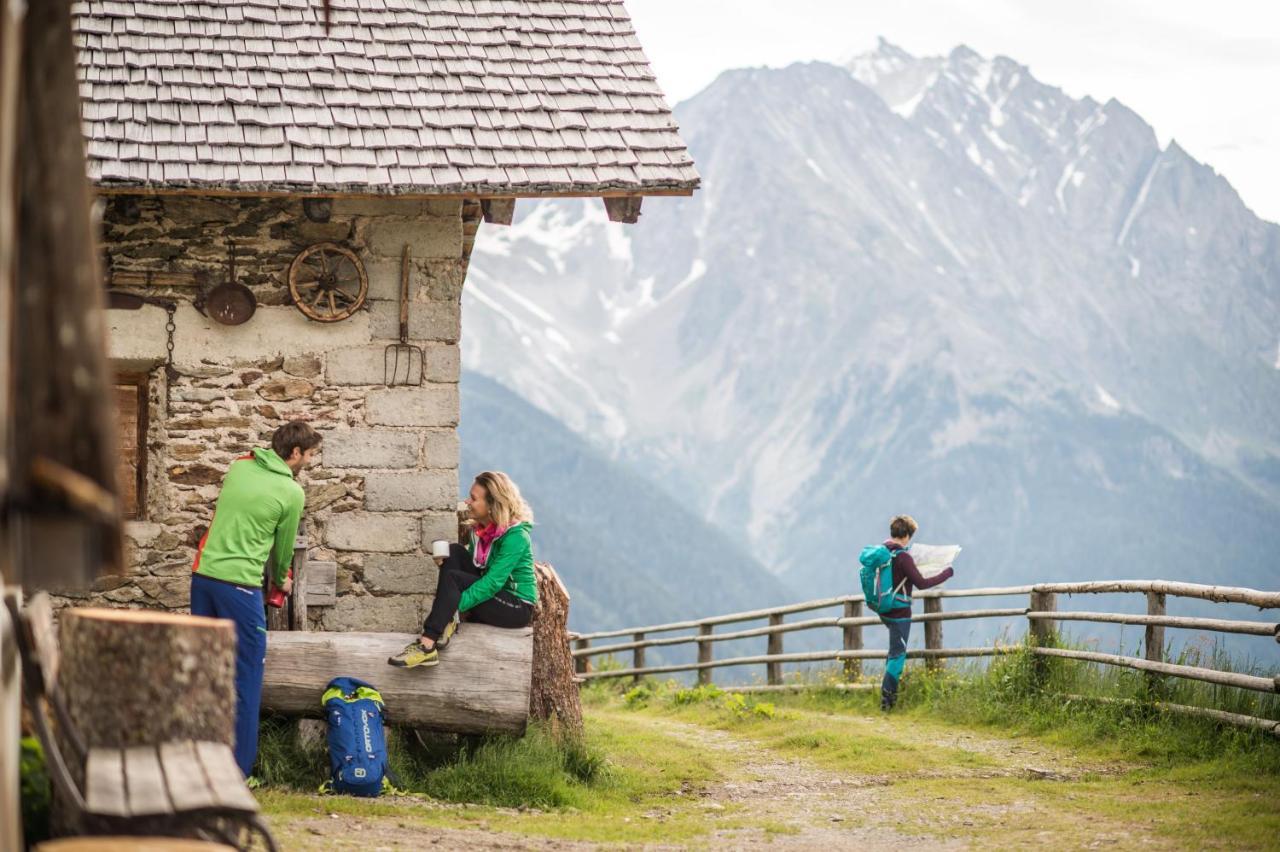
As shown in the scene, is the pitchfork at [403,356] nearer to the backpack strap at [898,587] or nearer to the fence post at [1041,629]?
the backpack strap at [898,587]

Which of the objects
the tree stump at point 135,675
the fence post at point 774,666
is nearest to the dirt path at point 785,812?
the tree stump at point 135,675

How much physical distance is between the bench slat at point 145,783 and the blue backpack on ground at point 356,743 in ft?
7.23

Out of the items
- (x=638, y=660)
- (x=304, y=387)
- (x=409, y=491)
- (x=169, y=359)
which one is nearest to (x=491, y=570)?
(x=409, y=491)

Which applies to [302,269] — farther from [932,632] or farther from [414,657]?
[932,632]

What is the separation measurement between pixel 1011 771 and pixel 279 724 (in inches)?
153

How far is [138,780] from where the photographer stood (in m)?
4.37

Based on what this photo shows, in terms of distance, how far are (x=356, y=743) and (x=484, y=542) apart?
1.23 meters

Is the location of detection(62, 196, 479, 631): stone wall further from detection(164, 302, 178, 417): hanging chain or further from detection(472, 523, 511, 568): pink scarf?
detection(472, 523, 511, 568): pink scarf

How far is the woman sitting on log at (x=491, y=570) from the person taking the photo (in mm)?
7441

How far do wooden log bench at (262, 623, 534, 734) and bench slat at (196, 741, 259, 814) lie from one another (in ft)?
7.71

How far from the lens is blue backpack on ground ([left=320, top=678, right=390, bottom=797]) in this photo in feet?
22.6

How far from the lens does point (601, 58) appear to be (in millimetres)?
9383

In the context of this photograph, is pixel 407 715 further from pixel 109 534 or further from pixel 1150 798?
pixel 109 534

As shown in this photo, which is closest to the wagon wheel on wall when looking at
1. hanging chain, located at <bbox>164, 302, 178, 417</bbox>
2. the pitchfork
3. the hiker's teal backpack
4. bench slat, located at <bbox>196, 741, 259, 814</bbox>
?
the pitchfork
